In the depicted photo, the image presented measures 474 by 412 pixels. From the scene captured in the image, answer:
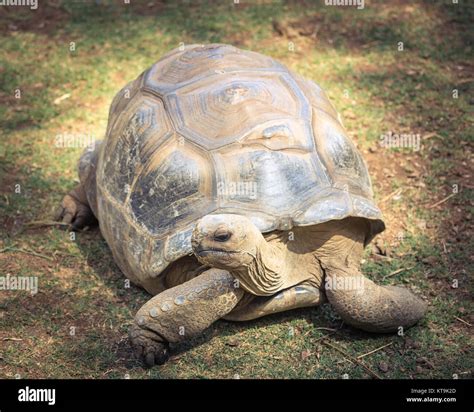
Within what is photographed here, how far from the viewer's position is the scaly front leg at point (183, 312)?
4520 millimetres

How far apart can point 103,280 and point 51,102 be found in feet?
9.09

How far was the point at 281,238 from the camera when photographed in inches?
185

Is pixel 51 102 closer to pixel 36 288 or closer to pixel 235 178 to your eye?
pixel 36 288

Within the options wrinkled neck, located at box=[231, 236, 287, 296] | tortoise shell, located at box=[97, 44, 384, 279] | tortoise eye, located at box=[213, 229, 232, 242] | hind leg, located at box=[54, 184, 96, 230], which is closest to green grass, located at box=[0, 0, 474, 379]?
hind leg, located at box=[54, 184, 96, 230]

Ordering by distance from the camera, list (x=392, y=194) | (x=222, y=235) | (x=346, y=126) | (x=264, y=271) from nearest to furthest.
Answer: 1. (x=222, y=235)
2. (x=264, y=271)
3. (x=392, y=194)
4. (x=346, y=126)

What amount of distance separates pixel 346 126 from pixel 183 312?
3106 mm

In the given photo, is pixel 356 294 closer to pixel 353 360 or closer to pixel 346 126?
pixel 353 360

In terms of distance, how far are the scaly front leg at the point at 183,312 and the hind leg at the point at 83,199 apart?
4.93ft

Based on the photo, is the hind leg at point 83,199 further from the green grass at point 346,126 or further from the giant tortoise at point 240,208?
the giant tortoise at point 240,208

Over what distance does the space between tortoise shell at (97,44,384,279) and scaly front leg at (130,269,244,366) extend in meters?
0.22

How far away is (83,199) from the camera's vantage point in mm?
6035

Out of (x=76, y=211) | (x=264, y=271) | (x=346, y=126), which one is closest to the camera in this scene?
(x=264, y=271)

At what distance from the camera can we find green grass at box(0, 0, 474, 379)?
4.74 m

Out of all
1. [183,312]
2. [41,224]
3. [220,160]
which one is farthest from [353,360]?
[41,224]
